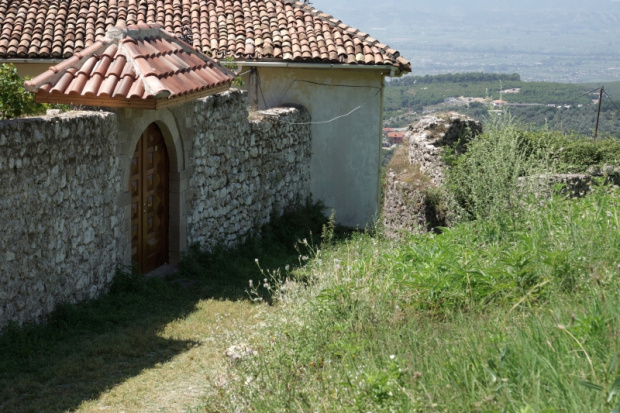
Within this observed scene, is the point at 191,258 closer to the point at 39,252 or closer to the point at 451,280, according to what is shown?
the point at 39,252

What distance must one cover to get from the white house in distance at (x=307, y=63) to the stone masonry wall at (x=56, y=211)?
8.15 meters

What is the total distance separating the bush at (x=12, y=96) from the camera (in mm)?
8656

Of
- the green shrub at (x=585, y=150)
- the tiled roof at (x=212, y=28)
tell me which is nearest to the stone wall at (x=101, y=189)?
the tiled roof at (x=212, y=28)

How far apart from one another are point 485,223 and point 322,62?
960cm

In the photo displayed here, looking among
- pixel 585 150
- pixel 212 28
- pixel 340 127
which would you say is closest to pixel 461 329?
pixel 340 127

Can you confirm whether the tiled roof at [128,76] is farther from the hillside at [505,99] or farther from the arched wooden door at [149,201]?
the hillside at [505,99]

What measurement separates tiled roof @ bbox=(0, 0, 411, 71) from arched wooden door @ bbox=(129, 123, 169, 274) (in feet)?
18.7

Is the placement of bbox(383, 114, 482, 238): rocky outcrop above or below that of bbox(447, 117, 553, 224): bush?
below

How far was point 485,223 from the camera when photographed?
7.81m

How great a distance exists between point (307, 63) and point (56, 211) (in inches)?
370

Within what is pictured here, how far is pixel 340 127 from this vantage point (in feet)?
57.8

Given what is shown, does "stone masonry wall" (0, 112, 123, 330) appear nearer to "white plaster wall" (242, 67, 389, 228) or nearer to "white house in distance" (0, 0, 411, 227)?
"white house in distance" (0, 0, 411, 227)

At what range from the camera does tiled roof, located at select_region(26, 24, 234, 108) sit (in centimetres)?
943

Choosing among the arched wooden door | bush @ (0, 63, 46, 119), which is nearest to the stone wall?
the arched wooden door
